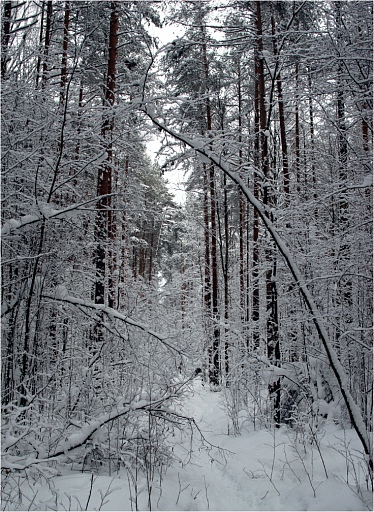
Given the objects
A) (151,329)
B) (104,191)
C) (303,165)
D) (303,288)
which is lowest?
(151,329)

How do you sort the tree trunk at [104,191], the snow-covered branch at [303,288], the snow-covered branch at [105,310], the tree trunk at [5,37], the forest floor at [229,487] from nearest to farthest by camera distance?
the snow-covered branch at [303,288] → the forest floor at [229,487] → the tree trunk at [5,37] → the snow-covered branch at [105,310] → the tree trunk at [104,191]

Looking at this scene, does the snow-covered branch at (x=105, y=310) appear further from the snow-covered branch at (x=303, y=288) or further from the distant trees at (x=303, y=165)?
the snow-covered branch at (x=303, y=288)

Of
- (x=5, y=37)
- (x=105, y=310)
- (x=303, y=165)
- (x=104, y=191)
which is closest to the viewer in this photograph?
(x=5, y=37)

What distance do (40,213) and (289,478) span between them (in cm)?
418

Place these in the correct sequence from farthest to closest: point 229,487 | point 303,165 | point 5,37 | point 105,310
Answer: point 303,165, point 105,310, point 5,37, point 229,487

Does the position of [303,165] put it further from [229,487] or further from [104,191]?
[229,487]

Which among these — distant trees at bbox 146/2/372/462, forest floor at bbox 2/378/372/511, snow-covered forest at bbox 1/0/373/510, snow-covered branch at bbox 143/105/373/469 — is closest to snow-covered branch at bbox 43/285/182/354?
snow-covered forest at bbox 1/0/373/510

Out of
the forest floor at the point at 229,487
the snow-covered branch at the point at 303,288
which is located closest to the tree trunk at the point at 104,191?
the forest floor at the point at 229,487

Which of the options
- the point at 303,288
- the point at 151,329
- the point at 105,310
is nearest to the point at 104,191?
the point at 105,310

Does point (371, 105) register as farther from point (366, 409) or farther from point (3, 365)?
point (3, 365)

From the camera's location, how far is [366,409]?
205 inches

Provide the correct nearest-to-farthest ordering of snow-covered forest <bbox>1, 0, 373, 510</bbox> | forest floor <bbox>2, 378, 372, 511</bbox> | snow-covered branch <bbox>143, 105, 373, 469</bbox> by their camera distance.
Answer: snow-covered branch <bbox>143, 105, 373, 469</bbox>
forest floor <bbox>2, 378, 372, 511</bbox>
snow-covered forest <bbox>1, 0, 373, 510</bbox>

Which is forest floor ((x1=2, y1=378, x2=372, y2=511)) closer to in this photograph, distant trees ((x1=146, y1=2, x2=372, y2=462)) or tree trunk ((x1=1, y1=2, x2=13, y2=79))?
distant trees ((x1=146, y1=2, x2=372, y2=462))

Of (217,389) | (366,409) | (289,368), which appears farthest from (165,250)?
(366,409)
